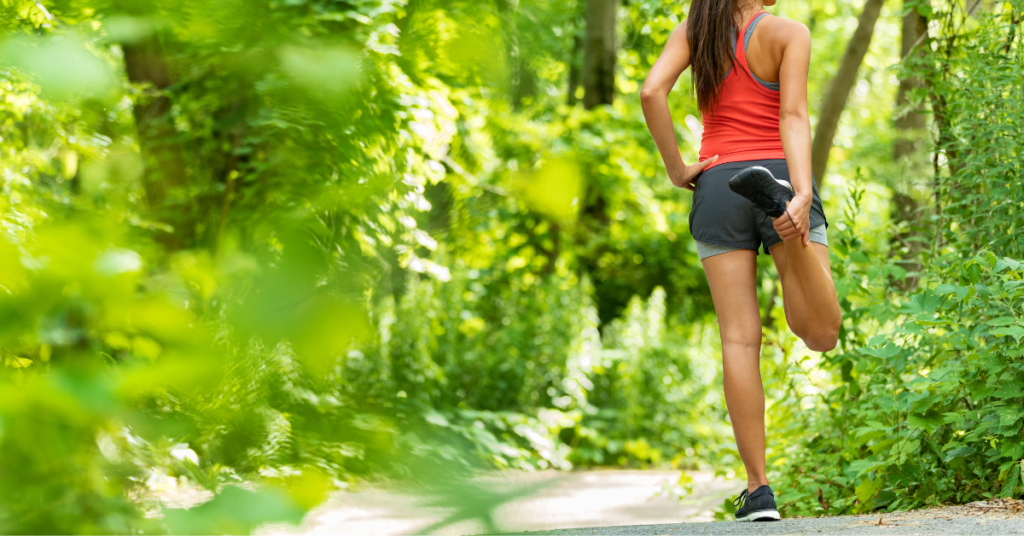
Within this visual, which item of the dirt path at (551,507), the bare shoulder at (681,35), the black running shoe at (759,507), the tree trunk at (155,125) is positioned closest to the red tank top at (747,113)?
the bare shoulder at (681,35)

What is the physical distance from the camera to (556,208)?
2.30ft

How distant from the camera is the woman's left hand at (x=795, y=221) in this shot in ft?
6.95

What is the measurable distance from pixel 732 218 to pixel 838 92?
3791 mm

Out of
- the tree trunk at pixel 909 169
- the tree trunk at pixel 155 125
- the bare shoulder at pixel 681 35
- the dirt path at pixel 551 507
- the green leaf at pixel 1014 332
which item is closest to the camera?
the dirt path at pixel 551 507

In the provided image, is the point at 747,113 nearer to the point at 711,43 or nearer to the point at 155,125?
the point at 711,43

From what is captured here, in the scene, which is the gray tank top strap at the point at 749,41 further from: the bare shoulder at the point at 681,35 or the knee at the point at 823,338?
the knee at the point at 823,338

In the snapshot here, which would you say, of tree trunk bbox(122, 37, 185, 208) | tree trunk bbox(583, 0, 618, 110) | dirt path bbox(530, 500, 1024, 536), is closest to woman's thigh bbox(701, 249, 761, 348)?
dirt path bbox(530, 500, 1024, 536)

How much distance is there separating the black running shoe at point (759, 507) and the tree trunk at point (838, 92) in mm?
3588

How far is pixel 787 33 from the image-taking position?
7.57 ft

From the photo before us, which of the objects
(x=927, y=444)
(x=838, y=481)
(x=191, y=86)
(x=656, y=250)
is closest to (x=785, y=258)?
(x=927, y=444)

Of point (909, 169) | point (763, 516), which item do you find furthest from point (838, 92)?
point (763, 516)

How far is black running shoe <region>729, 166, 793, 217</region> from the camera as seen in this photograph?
6.58 ft

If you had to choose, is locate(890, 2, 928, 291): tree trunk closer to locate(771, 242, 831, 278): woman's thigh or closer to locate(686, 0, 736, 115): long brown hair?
locate(771, 242, 831, 278): woman's thigh

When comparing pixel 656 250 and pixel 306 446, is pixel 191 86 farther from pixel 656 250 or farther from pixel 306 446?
pixel 656 250
